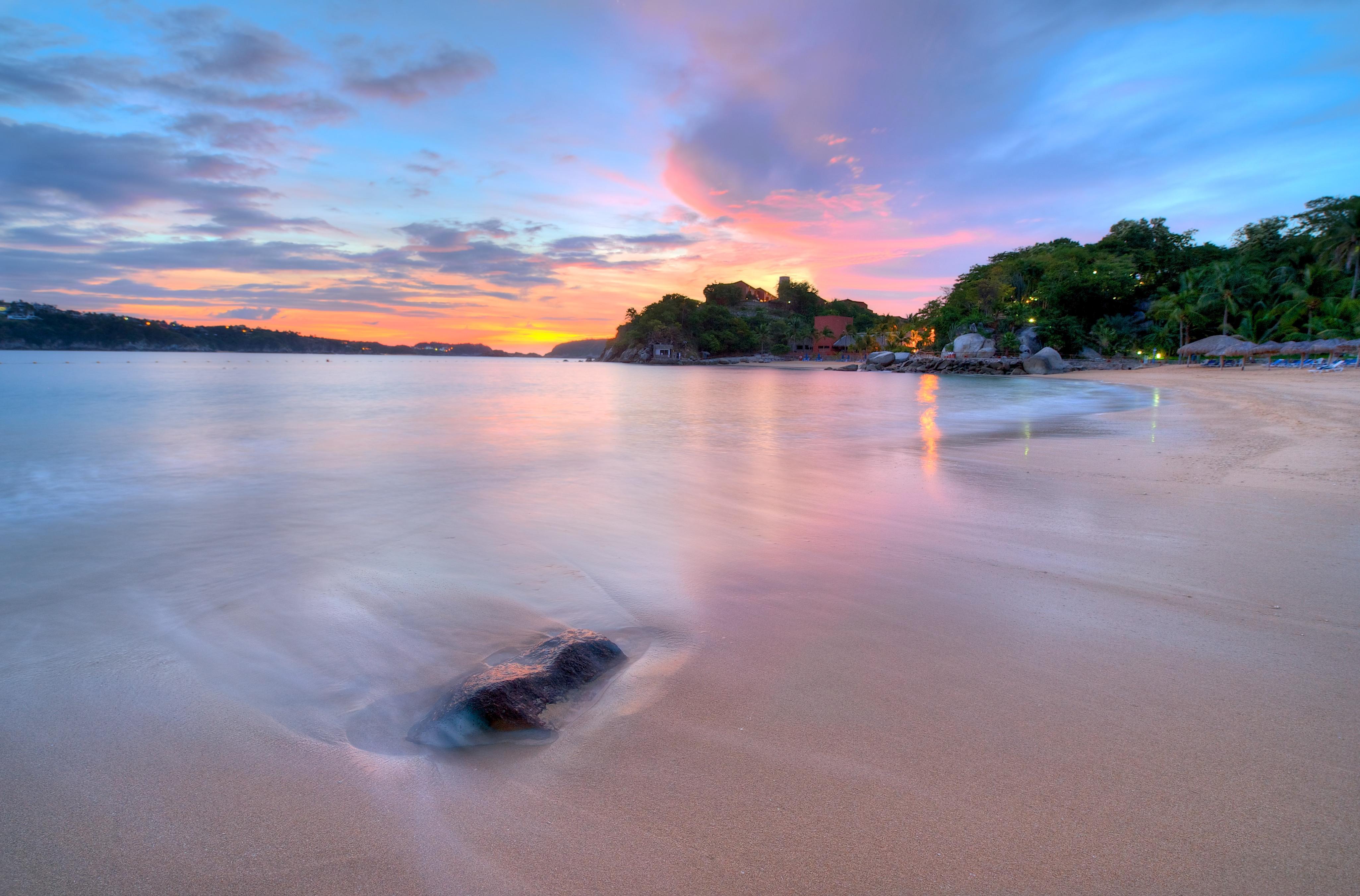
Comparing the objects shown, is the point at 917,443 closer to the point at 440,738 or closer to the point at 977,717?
the point at 977,717

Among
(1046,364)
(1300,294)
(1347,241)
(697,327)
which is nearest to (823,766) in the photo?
(1046,364)

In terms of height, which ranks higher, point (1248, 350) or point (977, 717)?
point (1248, 350)

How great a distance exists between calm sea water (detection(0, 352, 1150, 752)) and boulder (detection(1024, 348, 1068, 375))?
34.4 meters

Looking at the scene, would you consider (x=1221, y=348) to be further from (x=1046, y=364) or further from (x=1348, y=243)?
(x=1348, y=243)

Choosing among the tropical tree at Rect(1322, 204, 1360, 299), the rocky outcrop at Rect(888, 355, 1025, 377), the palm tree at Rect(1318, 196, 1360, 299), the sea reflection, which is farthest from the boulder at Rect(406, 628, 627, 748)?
the tropical tree at Rect(1322, 204, 1360, 299)

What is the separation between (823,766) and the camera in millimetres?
1975

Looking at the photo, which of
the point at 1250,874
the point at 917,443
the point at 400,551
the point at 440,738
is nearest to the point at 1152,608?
the point at 1250,874

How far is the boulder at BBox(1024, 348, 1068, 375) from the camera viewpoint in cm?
4472

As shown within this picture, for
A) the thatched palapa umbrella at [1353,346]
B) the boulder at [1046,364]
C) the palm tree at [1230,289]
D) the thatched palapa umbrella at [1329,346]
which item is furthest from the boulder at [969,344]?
the thatched palapa umbrella at [1353,346]

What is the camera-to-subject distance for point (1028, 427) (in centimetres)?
1302

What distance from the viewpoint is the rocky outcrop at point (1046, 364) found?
44.7 meters

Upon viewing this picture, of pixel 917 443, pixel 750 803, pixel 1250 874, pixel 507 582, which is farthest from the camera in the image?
pixel 917 443

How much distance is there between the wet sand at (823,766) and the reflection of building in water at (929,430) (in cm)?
483

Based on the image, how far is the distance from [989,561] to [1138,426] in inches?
407
